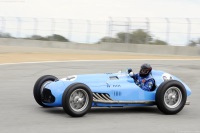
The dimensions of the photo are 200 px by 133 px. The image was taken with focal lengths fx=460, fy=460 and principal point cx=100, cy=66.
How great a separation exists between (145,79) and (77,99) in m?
1.85

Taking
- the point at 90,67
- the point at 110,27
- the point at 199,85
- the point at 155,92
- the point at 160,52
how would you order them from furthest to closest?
the point at 110,27
the point at 160,52
the point at 90,67
the point at 199,85
the point at 155,92

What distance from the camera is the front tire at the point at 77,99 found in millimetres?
8773

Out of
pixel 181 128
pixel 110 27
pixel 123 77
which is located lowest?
pixel 181 128

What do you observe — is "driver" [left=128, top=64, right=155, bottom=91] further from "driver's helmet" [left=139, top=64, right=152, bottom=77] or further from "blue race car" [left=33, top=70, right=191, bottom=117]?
"blue race car" [left=33, top=70, right=191, bottom=117]

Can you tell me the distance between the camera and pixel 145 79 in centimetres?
1008

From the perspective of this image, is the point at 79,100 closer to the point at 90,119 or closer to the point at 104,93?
the point at 90,119

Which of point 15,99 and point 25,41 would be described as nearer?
point 15,99

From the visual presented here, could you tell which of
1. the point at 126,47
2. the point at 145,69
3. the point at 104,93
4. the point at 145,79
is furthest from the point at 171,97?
the point at 126,47

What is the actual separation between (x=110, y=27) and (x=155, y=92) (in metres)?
28.5

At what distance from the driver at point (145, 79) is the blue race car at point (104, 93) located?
12 cm

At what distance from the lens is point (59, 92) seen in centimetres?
908

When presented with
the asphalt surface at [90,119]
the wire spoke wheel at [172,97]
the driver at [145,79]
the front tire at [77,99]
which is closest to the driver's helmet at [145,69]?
the driver at [145,79]

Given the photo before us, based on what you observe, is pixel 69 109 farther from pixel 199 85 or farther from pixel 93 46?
pixel 93 46

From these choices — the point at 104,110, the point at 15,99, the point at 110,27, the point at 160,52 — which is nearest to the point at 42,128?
the point at 104,110
